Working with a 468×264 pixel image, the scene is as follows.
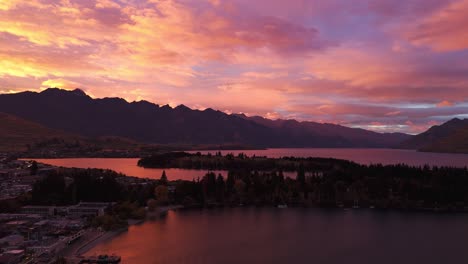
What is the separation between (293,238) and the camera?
36.9 meters

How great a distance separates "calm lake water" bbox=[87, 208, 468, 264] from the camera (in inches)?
1225

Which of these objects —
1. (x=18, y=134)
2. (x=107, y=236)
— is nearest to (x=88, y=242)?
(x=107, y=236)

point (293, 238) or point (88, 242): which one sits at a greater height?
point (88, 242)

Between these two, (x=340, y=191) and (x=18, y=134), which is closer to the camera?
(x=340, y=191)

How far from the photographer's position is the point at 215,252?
32.0 metres

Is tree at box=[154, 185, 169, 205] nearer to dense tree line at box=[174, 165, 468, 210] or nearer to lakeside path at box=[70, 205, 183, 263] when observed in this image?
dense tree line at box=[174, 165, 468, 210]

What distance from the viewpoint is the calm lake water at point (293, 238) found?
31.1m

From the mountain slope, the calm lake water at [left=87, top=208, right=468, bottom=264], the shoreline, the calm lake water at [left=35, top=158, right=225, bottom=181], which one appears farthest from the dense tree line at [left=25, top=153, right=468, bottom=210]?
the mountain slope

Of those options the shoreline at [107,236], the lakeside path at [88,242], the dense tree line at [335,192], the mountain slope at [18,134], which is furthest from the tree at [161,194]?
the mountain slope at [18,134]

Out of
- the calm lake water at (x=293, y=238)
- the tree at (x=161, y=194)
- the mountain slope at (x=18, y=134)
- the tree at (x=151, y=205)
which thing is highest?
the mountain slope at (x=18, y=134)

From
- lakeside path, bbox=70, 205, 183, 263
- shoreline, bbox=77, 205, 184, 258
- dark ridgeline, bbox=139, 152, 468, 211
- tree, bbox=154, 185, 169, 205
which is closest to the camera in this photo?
lakeside path, bbox=70, 205, 183, 263

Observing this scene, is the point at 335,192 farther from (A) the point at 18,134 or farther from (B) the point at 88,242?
(A) the point at 18,134

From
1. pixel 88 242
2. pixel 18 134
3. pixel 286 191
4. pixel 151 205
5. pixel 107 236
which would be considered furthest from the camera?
pixel 18 134

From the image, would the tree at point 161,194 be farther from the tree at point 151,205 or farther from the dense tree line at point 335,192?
the tree at point 151,205
